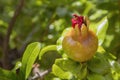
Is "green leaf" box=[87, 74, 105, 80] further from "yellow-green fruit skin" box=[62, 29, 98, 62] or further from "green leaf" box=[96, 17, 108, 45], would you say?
"green leaf" box=[96, 17, 108, 45]

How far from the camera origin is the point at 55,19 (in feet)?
6.68

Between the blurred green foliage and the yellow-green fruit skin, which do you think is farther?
the blurred green foliage

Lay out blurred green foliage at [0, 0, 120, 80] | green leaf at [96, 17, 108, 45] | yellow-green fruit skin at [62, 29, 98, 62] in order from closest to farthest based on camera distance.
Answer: yellow-green fruit skin at [62, 29, 98, 62], green leaf at [96, 17, 108, 45], blurred green foliage at [0, 0, 120, 80]

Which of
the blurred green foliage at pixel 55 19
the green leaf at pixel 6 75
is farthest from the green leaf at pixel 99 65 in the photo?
the blurred green foliage at pixel 55 19

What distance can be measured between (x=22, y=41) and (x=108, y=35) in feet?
2.19

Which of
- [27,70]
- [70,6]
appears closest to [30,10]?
[70,6]

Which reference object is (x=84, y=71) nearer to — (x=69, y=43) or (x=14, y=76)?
(x=69, y=43)

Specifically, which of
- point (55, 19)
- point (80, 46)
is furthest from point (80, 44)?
point (55, 19)

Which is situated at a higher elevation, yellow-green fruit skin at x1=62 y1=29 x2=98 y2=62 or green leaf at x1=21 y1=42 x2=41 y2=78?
yellow-green fruit skin at x1=62 y1=29 x2=98 y2=62

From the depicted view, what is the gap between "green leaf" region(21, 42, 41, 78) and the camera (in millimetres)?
1115

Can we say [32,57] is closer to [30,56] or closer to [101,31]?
[30,56]

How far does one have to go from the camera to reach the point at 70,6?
1.95 metres

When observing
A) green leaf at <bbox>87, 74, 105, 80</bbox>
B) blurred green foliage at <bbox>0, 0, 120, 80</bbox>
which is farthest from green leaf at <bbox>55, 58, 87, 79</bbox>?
blurred green foliage at <bbox>0, 0, 120, 80</bbox>

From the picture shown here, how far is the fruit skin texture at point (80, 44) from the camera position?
3.37ft
